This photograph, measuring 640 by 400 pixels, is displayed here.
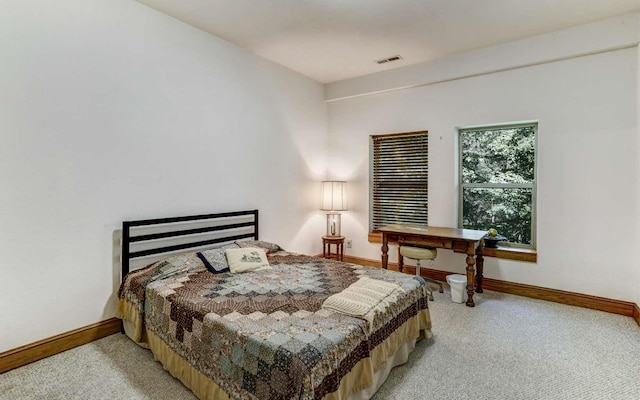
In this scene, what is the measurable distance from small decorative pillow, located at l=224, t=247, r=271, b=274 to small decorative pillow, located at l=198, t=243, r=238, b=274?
5cm

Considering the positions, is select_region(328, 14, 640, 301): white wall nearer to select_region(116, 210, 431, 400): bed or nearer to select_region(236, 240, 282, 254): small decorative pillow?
select_region(116, 210, 431, 400): bed

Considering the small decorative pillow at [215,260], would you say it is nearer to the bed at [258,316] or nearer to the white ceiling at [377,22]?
the bed at [258,316]

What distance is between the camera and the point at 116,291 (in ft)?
Answer: 8.95

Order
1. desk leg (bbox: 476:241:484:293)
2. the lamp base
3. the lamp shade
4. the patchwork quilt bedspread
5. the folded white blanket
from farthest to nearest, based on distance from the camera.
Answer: the lamp base
the lamp shade
desk leg (bbox: 476:241:484:293)
the folded white blanket
the patchwork quilt bedspread

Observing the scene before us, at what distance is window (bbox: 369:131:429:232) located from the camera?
440 cm

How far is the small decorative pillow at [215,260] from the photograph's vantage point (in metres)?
2.85

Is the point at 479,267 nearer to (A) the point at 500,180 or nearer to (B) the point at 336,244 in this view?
(A) the point at 500,180

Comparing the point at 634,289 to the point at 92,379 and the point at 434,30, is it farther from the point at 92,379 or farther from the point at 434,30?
the point at 92,379

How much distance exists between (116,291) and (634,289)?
4.77 meters

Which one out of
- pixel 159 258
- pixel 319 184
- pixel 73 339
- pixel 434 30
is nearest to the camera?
pixel 73 339

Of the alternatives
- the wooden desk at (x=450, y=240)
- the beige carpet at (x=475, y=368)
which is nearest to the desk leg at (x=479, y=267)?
the wooden desk at (x=450, y=240)

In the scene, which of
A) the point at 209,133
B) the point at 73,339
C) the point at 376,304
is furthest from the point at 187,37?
the point at 376,304

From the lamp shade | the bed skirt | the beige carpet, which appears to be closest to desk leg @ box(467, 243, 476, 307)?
the beige carpet

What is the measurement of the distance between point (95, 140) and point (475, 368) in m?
3.37
